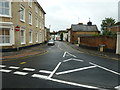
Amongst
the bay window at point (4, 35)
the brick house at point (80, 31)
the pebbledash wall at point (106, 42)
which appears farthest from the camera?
the brick house at point (80, 31)

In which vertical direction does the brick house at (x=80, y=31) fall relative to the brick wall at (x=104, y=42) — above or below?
above

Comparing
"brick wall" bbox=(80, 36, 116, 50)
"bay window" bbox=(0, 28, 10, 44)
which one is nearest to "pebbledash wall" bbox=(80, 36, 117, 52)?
"brick wall" bbox=(80, 36, 116, 50)

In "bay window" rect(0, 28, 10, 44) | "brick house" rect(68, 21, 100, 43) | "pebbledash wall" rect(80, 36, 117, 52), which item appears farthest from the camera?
"brick house" rect(68, 21, 100, 43)

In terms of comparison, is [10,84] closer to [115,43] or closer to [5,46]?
[5,46]

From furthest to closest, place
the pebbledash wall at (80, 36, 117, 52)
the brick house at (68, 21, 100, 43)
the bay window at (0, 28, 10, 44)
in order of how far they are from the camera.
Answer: the brick house at (68, 21, 100, 43)
the pebbledash wall at (80, 36, 117, 52)
the bay window at (0, 28, 10, 44)

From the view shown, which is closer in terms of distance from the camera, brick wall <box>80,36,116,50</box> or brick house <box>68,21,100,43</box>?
brick wall <box>80,36,116,50</box>

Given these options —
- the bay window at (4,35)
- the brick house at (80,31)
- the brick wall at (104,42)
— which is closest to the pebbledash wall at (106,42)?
the brick wall at (104,42)

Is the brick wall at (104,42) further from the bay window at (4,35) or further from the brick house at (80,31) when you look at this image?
the brick house at (80,31)

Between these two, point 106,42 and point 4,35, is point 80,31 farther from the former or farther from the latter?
point 4,35

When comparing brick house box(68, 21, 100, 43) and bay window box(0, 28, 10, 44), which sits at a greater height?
brick house box(68, 21, 100, 43)

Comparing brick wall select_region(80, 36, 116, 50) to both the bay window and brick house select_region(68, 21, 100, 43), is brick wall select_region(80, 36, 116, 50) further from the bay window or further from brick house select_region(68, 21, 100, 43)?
brick house select_region(68, 21, 100, 43)

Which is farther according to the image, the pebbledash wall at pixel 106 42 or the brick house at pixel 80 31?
the brick house at pixel 80 31

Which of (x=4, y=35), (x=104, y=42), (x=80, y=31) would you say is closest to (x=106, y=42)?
(x=104, y=42)

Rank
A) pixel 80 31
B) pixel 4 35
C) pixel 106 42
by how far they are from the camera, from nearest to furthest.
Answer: pixel 4 35 → pixel 106 42 → pixel 80 31
